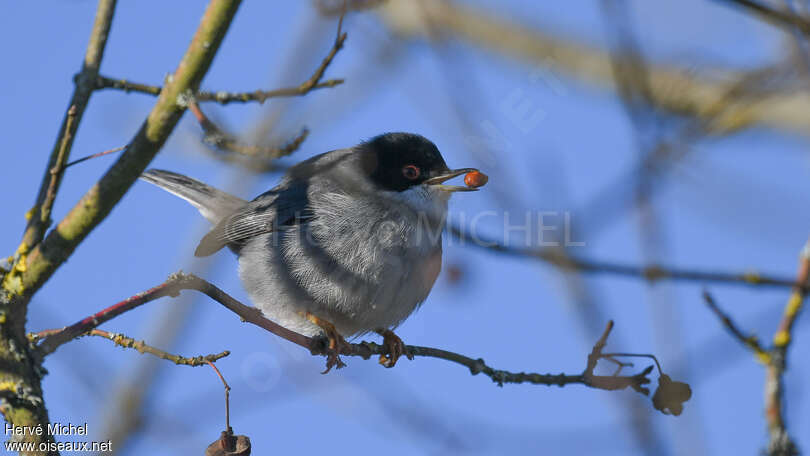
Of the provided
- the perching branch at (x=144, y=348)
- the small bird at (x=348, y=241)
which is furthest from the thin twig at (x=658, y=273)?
the small bird at (x=348, y=241)

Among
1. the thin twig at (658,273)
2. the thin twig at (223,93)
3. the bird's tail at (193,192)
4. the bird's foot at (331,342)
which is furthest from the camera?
the bird's tail at (193,192)

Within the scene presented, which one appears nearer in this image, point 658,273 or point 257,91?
point 658,273

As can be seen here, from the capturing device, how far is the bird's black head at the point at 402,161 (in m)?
5.29

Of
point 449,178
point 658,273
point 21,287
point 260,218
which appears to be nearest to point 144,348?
point 21,287

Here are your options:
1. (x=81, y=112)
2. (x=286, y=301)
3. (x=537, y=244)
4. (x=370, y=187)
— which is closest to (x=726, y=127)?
(x=537, y=244)

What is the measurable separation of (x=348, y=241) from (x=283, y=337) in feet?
4.42

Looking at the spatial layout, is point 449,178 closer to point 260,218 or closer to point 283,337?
point 260,218

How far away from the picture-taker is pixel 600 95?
10.8 metres

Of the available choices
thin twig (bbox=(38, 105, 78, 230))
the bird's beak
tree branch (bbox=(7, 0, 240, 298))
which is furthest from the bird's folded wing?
thin twig (bbox=(38, 105, 78, 230))

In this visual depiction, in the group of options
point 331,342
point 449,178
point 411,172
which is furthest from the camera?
point 411,172

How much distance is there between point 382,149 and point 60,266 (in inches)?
115

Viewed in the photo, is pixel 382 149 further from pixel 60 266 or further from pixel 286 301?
pixel 60 266

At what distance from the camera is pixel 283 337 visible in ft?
11.2

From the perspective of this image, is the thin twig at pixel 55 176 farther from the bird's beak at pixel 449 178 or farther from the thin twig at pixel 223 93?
the bird's beak at pixel 449 178
